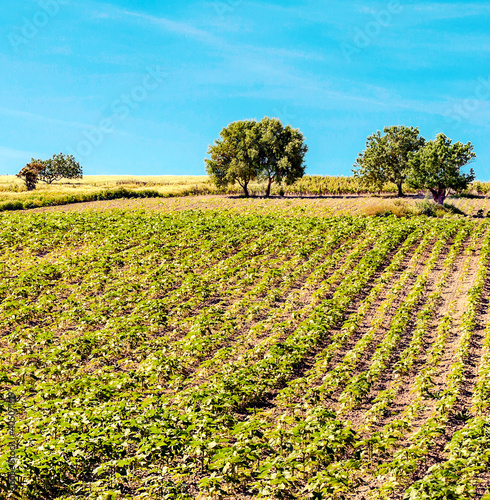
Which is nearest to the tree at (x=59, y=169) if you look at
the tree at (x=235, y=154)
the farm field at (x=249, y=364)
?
the tree at (x=235, y=154)

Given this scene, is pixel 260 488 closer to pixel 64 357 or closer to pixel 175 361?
pixel 175 361

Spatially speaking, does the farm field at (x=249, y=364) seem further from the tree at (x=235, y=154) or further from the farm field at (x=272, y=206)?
the tree at (x=235, y=154)

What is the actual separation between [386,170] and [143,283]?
54810 millimetres

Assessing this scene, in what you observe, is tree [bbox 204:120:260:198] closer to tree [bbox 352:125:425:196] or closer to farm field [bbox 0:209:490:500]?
tree [bbox 352:125:425:196]

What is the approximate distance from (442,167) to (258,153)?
82.6ft

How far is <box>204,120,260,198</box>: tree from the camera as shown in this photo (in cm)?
6571

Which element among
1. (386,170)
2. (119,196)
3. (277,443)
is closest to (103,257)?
(277,443)

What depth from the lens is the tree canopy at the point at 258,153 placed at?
6611 centimetres

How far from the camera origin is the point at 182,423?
10.3 meters

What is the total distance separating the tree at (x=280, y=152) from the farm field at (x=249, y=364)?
3547cm

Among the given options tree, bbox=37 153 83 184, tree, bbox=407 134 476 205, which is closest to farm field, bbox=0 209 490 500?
tree, bbox=407 134 476 205

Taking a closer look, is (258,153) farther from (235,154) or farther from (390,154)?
(390,154)

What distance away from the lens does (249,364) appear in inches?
570

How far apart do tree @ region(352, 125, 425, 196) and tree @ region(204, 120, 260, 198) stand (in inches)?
723
